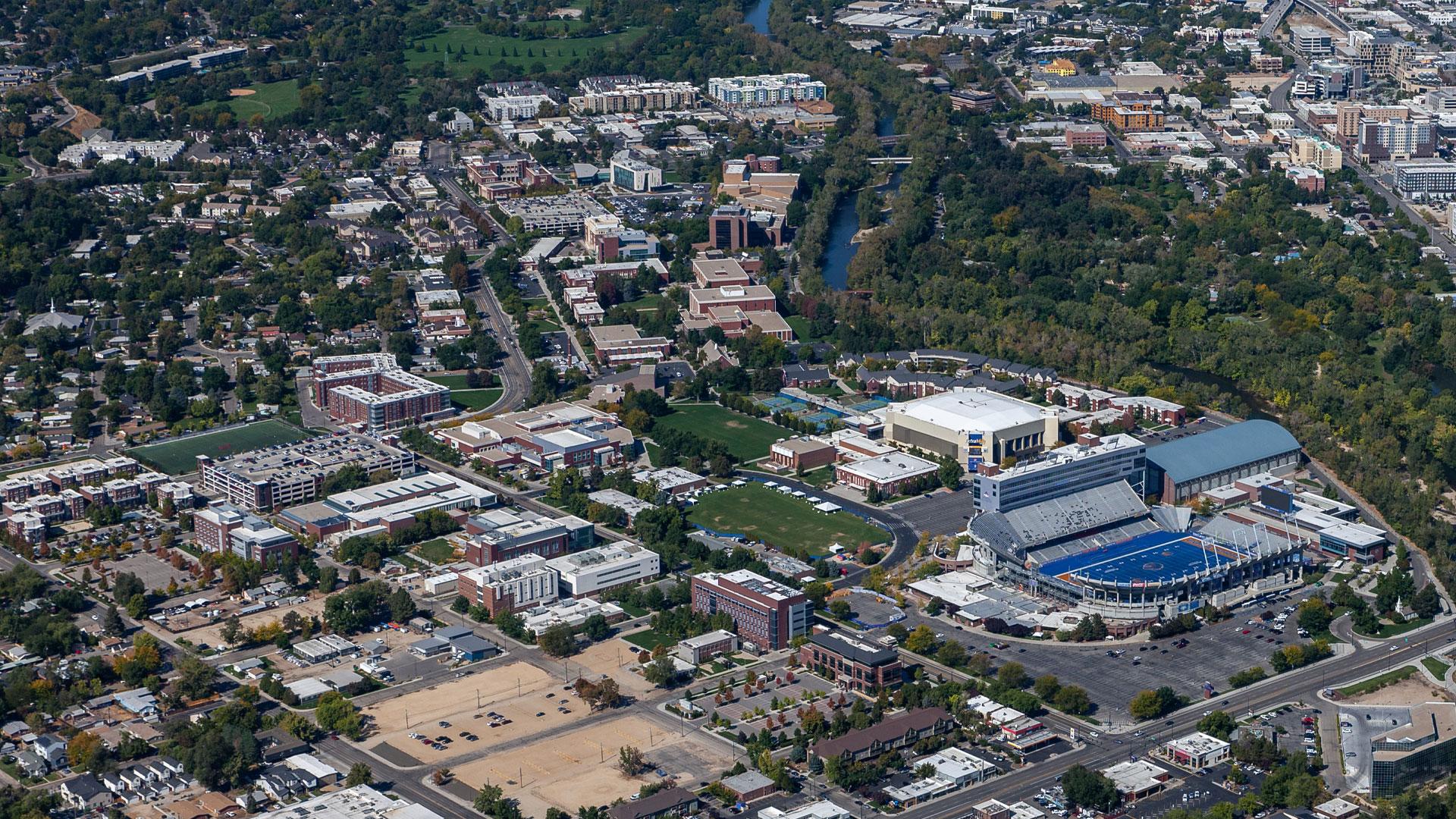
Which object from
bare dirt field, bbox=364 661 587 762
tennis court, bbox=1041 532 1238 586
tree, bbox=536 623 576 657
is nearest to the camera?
bare dirt field, bbox=364 661 587 762

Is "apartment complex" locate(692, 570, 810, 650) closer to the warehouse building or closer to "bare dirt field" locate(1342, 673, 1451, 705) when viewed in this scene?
"bare dirt field" locate(1342, 673, 1451, 705)

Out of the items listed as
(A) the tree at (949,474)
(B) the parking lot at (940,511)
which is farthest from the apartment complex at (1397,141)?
(B) the parking lot at (940,511)

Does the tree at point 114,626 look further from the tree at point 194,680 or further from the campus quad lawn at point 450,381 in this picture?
the campus quad lawn at point 450,381

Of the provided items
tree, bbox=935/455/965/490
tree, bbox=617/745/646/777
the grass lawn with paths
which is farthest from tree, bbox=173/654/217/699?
the grass lawn with paths

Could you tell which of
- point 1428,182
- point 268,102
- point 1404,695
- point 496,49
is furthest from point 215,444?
point 496,49

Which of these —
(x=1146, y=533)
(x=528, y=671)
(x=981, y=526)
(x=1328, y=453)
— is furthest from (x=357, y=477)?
(x=1328, y=453)

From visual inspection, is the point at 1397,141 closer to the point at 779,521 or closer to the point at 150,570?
the point at 779,521

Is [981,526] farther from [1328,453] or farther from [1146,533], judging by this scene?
[1328,453]
